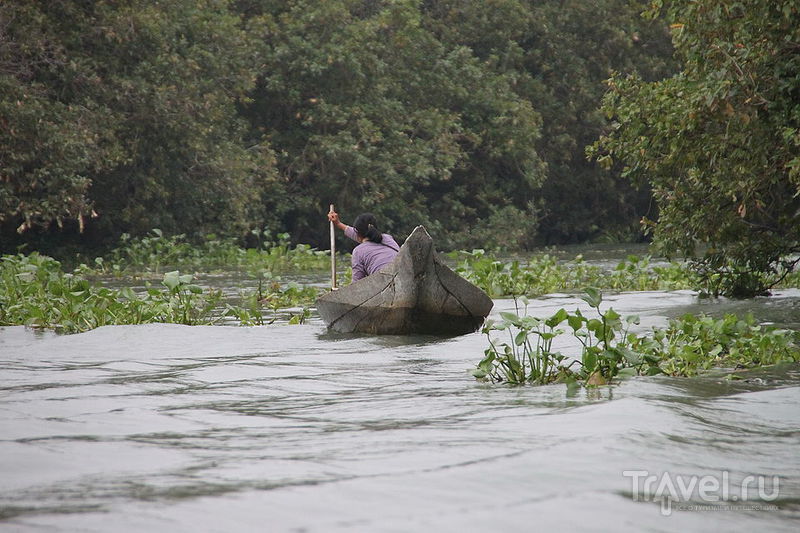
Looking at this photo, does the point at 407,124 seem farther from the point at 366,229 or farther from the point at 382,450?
the point at 382,450

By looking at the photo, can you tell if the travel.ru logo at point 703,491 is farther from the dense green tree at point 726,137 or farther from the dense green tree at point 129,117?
the dense green tree at point 129,117

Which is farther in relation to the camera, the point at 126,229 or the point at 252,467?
the point at 126,229

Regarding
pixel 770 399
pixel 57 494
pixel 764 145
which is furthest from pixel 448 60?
pixel 57 494

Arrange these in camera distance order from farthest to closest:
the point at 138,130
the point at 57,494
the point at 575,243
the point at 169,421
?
the point at 575,243 → the point at 138,130 → the point at 169,421 → the point at 57,494

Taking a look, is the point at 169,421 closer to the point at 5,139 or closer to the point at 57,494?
the point at 57,494

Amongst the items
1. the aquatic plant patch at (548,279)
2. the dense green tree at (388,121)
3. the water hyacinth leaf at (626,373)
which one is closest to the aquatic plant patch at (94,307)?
the aquatic plant patch at (548,279)

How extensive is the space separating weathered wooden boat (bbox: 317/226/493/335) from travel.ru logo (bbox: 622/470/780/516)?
235 inches

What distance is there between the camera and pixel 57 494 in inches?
174

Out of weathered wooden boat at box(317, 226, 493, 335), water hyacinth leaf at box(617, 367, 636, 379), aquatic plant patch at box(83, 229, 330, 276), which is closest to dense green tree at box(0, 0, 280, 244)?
aquatic plant patch at box(83, 229, 330, 276)

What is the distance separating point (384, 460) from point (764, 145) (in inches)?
264

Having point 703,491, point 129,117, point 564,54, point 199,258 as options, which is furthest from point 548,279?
point 564,54

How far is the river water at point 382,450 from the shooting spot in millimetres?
4078

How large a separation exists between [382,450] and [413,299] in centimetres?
548

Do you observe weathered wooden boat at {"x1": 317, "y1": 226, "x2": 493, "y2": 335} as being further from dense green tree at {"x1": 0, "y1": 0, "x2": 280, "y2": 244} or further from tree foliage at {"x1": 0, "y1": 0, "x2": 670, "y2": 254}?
tree foliage at {"x1": 0, "y1": 0, "x2": 670, "y2": 254}
